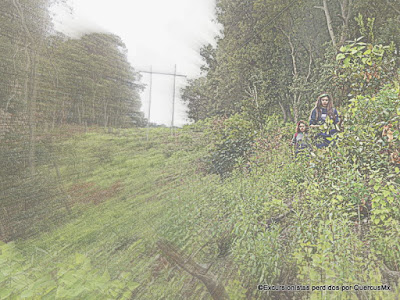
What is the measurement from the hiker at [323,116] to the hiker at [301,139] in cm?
4

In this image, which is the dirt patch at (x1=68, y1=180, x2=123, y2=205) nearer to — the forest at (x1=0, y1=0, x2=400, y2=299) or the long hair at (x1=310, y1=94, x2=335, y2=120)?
the forest at (x1=0, y1=0, x2=400, y2=299)

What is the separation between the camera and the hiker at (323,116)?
111 centimetres

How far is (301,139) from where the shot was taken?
3.84 ft

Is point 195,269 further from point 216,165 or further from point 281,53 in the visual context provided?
point 281,53

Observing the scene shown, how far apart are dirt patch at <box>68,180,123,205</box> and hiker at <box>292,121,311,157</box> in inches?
34.4

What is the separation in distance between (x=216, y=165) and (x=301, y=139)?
1.40 feet

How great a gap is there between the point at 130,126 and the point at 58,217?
55cm

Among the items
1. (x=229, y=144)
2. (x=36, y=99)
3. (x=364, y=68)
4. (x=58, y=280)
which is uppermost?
(x=364, y=68)

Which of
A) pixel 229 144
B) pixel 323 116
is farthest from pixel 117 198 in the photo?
pixel 323 116

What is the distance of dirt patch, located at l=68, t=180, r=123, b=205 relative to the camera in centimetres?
118

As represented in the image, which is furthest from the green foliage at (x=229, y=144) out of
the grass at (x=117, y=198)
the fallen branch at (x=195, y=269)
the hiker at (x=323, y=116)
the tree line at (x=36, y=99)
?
the tree line at (x=36, y=99)

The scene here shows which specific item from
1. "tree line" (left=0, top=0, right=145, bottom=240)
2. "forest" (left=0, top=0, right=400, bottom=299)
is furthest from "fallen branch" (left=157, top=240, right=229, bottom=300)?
"tree line" (left=0, top=0, right=145, bottom=240)

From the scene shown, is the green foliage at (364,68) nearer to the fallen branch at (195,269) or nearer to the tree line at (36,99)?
the fallen branch at (195,269)

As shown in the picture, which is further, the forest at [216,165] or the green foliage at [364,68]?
the green foliage at [364,68]
